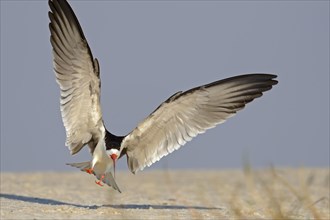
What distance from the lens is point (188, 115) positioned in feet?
31.8

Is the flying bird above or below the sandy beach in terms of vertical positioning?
above

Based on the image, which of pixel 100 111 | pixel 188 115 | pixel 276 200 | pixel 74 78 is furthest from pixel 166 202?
pixel 276 200

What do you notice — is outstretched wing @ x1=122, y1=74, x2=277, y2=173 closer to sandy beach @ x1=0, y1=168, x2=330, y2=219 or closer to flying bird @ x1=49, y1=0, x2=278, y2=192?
flying bird @ x1=49, y1=0, x2=278, y2=192

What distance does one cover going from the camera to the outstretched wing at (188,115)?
375 inches

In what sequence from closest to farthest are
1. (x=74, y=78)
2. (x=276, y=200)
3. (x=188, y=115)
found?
(x=276, y=200), (x=74, y=78), (x=188, y=115)

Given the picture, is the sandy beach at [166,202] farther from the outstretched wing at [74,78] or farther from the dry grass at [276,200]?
the outstretched wing at [74,78]

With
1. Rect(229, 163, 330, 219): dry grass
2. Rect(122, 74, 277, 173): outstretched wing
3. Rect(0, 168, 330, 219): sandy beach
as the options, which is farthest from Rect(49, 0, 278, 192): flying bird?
Rect(229, 163, 330, 219): dry grass

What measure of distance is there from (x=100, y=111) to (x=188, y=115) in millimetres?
1011

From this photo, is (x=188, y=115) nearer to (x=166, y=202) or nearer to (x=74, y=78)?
(x=74, y=78)

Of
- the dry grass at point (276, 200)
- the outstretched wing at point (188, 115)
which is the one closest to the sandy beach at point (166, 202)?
the dry grass at point (276, 200)

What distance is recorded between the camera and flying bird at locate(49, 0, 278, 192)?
9.30 meters

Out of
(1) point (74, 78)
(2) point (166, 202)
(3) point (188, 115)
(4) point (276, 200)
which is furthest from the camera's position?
(2) point (166, 202)

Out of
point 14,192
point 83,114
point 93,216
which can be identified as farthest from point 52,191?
point 93,216

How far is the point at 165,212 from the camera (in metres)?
9.15
